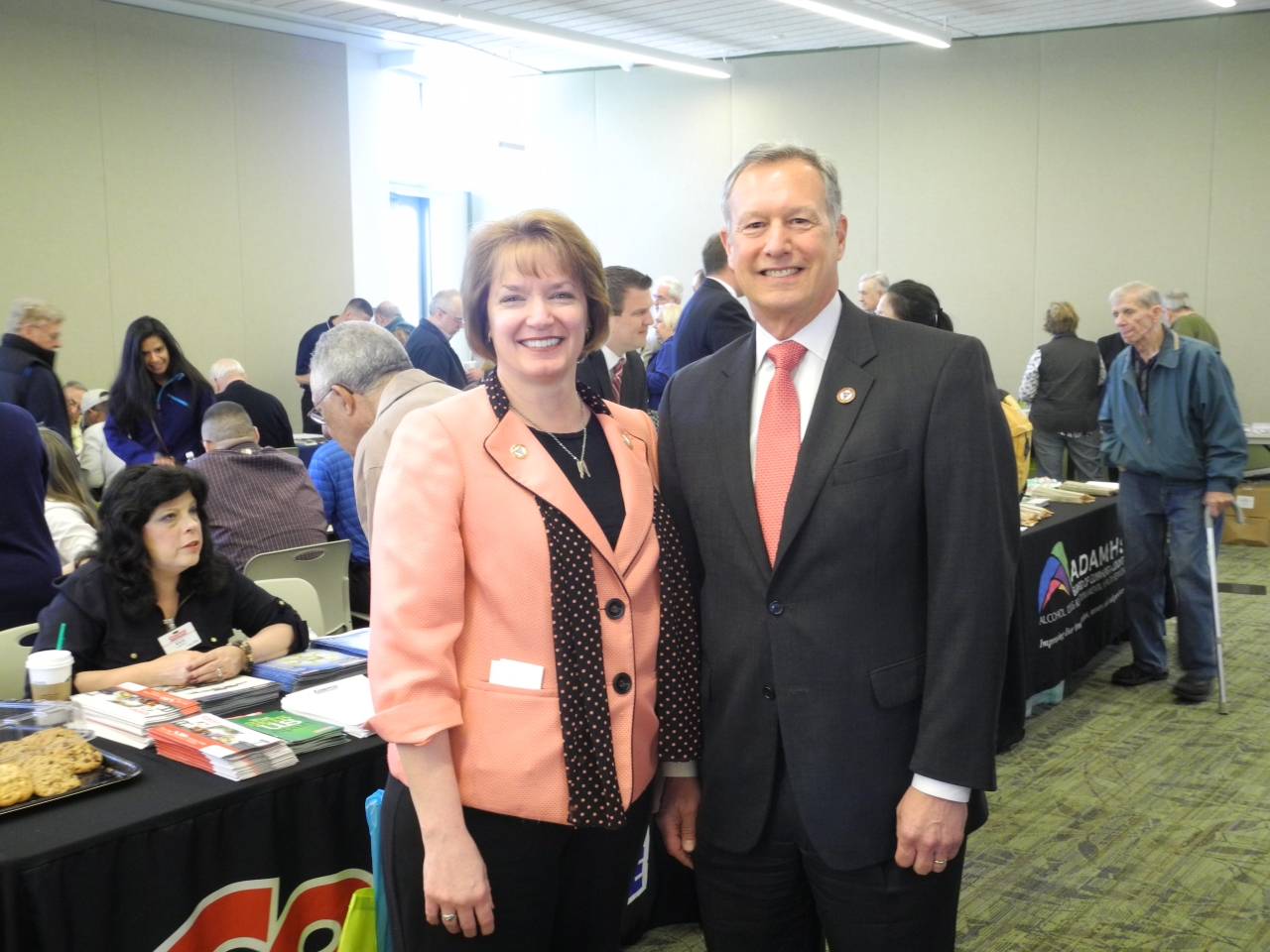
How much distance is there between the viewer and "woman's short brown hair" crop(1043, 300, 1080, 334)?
28.6ft

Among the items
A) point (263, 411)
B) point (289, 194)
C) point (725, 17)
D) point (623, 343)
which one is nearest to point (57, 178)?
point (289, 194)

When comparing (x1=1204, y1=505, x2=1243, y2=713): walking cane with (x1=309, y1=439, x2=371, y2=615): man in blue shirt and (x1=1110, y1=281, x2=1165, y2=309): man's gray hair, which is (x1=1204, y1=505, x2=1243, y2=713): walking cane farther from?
(x1=309, y1=439, x2=371, y2=615): man in blue shirt

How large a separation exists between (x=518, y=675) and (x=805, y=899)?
1.88 feet

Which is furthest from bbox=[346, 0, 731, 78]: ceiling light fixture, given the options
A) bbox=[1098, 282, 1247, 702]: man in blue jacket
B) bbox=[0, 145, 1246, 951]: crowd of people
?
bbox=[0, 145, 1246, 951]: crowd of people

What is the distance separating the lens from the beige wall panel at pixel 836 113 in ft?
34.0

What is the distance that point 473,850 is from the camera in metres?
1.44

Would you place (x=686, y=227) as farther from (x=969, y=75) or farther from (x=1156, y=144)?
(x=1156, y=144)

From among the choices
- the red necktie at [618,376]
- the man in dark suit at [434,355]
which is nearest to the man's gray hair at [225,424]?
the red necktie at [618,376]

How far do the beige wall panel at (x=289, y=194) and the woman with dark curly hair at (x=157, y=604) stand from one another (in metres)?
7.54

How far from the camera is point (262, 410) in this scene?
6.33 meters

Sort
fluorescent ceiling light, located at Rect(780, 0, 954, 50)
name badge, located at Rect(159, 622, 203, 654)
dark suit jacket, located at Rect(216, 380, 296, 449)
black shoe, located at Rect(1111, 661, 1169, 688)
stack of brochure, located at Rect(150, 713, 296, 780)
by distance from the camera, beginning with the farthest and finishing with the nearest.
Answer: fluorescent ceiling light, located at Rect(780, 0, 954, 50), dark suit jacket, located at Rect(216, 380, 296, 449), black shoe, located at Rect(1111, 661, 1169, 688), name badge, located at Rect(159, 622, 203, 654), stack of brochure, located at Rect(150, 713, 296, 780)

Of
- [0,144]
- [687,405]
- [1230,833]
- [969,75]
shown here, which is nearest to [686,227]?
[969,75]

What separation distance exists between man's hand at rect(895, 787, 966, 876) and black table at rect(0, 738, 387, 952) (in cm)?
109

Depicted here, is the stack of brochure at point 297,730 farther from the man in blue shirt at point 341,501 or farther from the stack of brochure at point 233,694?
the man in blue shirt at point 341,501
